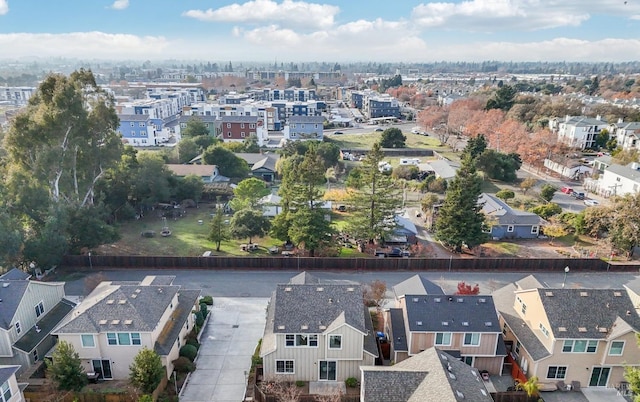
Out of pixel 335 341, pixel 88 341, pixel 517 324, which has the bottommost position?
pixel 517 324

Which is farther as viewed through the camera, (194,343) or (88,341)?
(194,343)

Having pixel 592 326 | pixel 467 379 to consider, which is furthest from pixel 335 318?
pixel 592 326

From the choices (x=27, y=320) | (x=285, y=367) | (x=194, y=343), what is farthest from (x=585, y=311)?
(x=27, y=320)

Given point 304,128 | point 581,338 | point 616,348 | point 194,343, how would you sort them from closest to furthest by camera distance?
1. point 581,338
2. point 616,348
3. point 194,343
4. point 304,128

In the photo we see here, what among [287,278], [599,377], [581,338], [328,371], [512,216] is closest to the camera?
[581,338]

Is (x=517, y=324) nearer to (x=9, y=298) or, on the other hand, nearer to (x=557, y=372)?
(x=557, y=372)

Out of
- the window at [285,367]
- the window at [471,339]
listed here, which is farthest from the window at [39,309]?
the window at [471,339]

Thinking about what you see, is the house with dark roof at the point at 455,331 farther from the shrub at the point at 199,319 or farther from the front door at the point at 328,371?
the shrub at the point at 199,319

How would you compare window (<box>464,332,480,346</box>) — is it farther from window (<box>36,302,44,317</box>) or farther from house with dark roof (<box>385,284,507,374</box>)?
window (<box>36,302,44,317</box>)

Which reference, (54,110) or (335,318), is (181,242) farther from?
(335,318)
